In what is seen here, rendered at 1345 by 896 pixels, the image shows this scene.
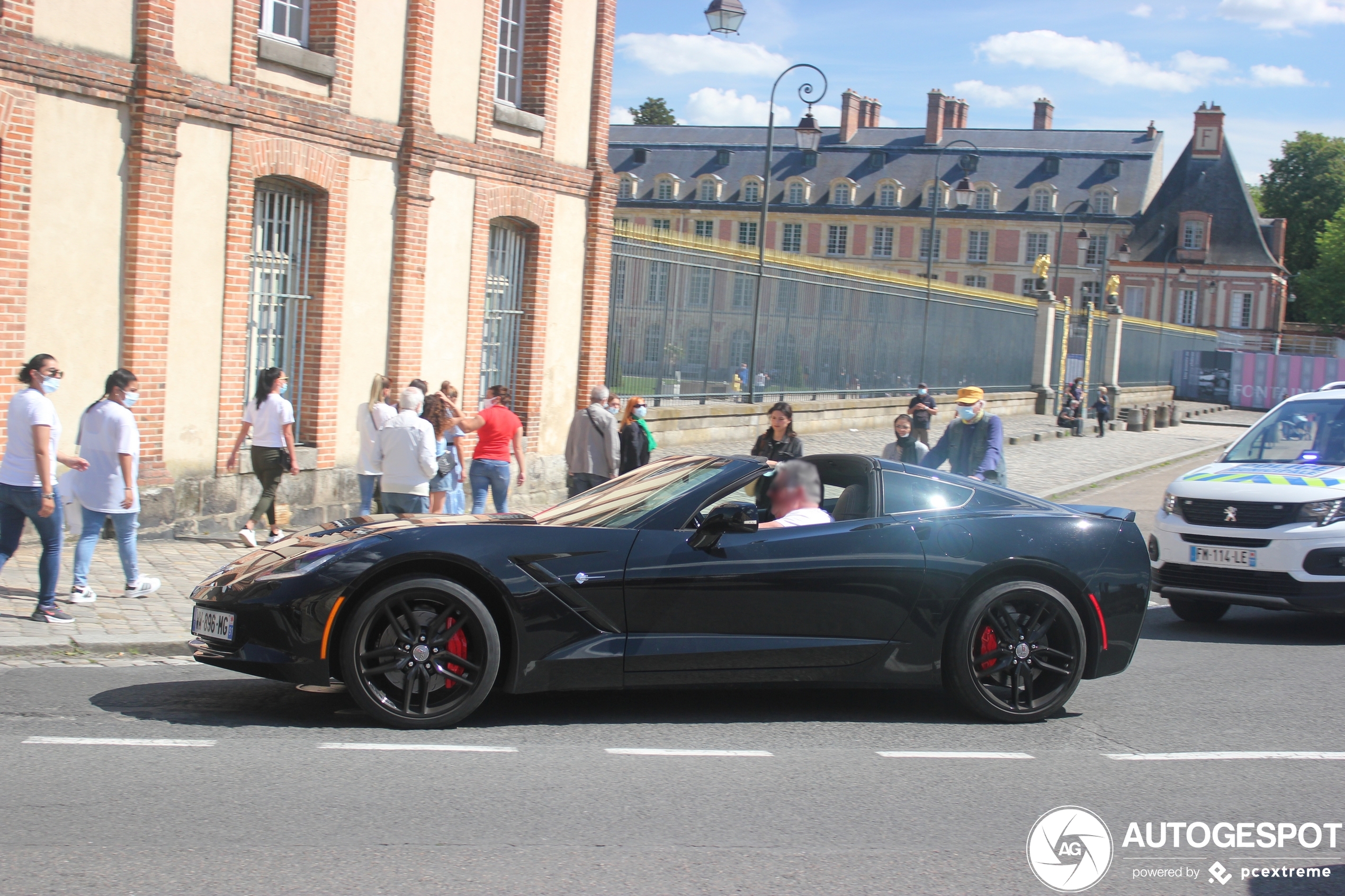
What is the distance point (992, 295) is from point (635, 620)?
35695 mm

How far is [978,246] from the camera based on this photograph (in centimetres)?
9262

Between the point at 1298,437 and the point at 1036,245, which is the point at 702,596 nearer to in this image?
the point at 1298,437

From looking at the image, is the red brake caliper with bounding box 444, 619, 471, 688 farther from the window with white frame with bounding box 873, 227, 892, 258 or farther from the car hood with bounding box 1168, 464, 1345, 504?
the window with white frame with bounding box 873, 227, 892, 258

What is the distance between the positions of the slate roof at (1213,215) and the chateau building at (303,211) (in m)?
78.2

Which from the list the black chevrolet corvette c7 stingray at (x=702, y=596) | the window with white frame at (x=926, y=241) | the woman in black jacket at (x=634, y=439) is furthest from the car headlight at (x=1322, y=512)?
the window with white frame at (x=926, y=241)

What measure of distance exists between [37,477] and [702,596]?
15.6 feet

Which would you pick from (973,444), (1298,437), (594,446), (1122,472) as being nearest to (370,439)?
(594,446)

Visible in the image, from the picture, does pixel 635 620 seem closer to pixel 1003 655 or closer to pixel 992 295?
pixel 1003 655

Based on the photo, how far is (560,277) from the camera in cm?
1753

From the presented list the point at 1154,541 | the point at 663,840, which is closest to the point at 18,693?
the point at 663,840

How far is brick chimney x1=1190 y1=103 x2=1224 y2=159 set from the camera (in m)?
89.8

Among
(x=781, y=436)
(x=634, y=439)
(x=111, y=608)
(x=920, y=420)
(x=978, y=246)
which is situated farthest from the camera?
(x=978, y=246)

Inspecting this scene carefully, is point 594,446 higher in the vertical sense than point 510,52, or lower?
lower

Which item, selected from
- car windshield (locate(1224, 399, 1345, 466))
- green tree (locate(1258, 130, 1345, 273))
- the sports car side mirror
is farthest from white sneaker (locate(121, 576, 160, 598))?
green tree (locate(1258, 130, 1345, 273))
